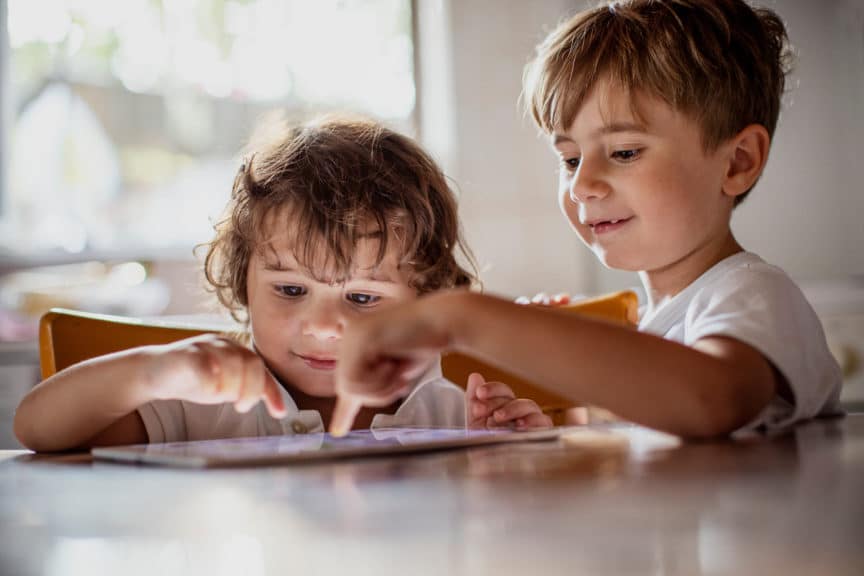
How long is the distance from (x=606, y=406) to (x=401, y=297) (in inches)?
24.0

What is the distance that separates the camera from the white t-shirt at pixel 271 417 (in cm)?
112

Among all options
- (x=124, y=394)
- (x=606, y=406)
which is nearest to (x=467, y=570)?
(x=606, y=406)

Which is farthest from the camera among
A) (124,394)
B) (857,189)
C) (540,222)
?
(540,222)

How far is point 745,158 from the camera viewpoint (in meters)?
1.19

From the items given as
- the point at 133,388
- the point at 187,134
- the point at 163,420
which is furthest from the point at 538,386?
the point at 187,134

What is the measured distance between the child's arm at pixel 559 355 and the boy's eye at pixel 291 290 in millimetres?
546

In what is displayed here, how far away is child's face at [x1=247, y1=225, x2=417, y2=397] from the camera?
1.21 metres

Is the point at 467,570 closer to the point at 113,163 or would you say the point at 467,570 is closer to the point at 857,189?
the point at 857,189

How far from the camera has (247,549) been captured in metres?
0.34

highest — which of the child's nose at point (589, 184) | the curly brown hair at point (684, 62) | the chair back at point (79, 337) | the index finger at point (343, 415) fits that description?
the curly brown hair at point (684, 62)

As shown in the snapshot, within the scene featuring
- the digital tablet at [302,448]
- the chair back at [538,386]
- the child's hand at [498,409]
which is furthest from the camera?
the chair back at [538,386]

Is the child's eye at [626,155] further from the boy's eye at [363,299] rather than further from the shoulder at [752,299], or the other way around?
the boy's eye at [363,299]

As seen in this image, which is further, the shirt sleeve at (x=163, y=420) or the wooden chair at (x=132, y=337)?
the wooden chair at (x=132, y=337)

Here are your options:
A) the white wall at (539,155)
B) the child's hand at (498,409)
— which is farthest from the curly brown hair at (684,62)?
the white wall at (539,155)
